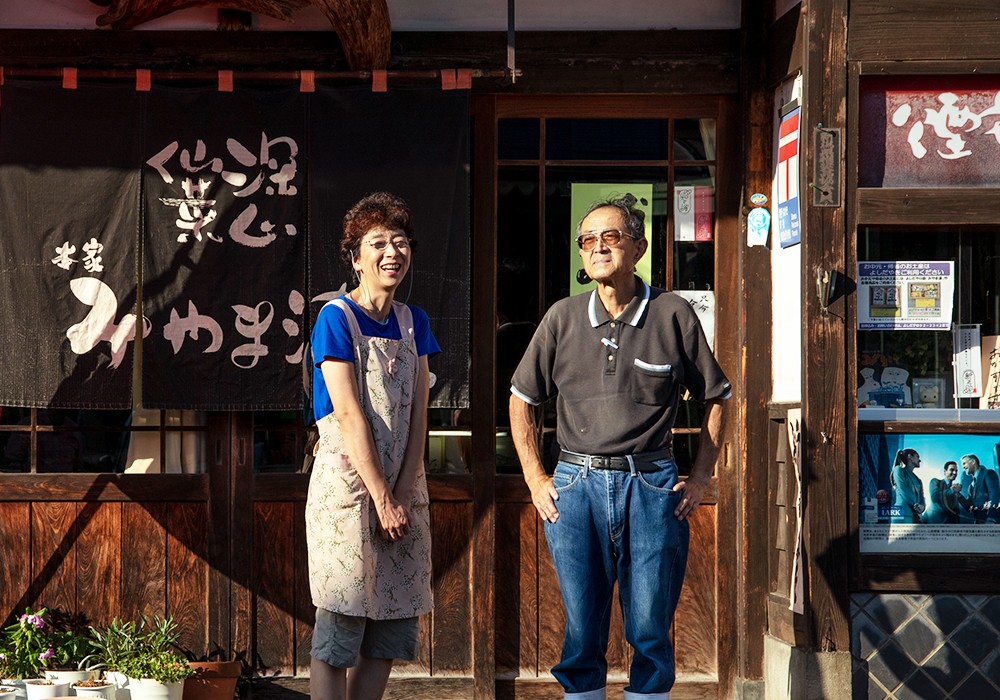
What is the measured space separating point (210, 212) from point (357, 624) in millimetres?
2774

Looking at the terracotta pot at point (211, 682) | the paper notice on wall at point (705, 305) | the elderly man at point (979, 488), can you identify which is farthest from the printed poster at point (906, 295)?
the terracotta pot at point (211, 682)

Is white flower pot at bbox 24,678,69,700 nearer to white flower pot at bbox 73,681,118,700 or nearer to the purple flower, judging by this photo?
white flower pot at bbox 73,681,118,700

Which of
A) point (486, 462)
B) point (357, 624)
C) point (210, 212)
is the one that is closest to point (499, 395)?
point (486, 462)

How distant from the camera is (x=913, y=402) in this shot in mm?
6719

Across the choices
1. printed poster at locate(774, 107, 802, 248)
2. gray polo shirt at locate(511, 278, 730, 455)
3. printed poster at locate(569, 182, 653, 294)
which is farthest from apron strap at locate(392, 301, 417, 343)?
printed poster at locate(774, 107, 802, 248)

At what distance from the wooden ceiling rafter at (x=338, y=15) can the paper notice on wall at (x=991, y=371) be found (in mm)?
3662

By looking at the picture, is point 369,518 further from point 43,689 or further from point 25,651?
point 25,651

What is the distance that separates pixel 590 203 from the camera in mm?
7168

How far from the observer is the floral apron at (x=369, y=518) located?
4.90 m

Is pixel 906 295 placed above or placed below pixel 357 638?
above

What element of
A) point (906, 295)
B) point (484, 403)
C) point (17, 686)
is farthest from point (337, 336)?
point (906, 295)

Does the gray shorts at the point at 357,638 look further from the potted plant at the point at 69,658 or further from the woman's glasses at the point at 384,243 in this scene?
the potted plant at the point at 69,658

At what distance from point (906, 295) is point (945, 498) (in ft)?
3.61

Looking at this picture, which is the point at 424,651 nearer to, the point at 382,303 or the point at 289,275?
the point at 289,275
